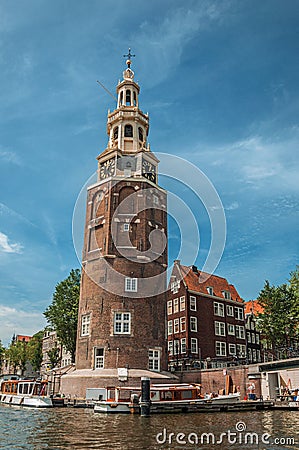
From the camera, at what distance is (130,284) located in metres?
49.1

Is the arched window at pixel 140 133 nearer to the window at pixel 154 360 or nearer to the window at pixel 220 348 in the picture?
the window at pixel 154 360

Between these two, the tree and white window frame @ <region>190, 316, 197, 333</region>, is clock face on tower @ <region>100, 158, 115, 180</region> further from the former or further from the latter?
white window frame @ <region>190, 316, 197, 333</region>

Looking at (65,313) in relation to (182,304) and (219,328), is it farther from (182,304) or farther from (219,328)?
(219,328)

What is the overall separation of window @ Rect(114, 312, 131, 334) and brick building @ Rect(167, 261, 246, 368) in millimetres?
13314

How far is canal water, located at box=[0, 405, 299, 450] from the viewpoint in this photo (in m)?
19.0

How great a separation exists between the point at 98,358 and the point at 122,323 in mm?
4440

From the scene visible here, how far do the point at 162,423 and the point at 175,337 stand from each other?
36642 millimetres

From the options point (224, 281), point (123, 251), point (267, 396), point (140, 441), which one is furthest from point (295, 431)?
point (224, 281)

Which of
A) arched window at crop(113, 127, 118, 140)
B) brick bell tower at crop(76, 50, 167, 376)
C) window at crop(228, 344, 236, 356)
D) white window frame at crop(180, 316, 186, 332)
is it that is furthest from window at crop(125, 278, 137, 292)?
window at crop(228, 344, 236, 356)

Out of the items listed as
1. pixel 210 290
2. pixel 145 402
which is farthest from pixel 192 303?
pixel 145 402

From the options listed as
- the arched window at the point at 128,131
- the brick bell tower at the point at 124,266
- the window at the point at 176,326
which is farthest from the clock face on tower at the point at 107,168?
the window at the point at 176,326

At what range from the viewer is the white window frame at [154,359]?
47531mm

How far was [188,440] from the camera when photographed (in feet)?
66.1

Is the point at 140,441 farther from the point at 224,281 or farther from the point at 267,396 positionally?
the point at 224,281
